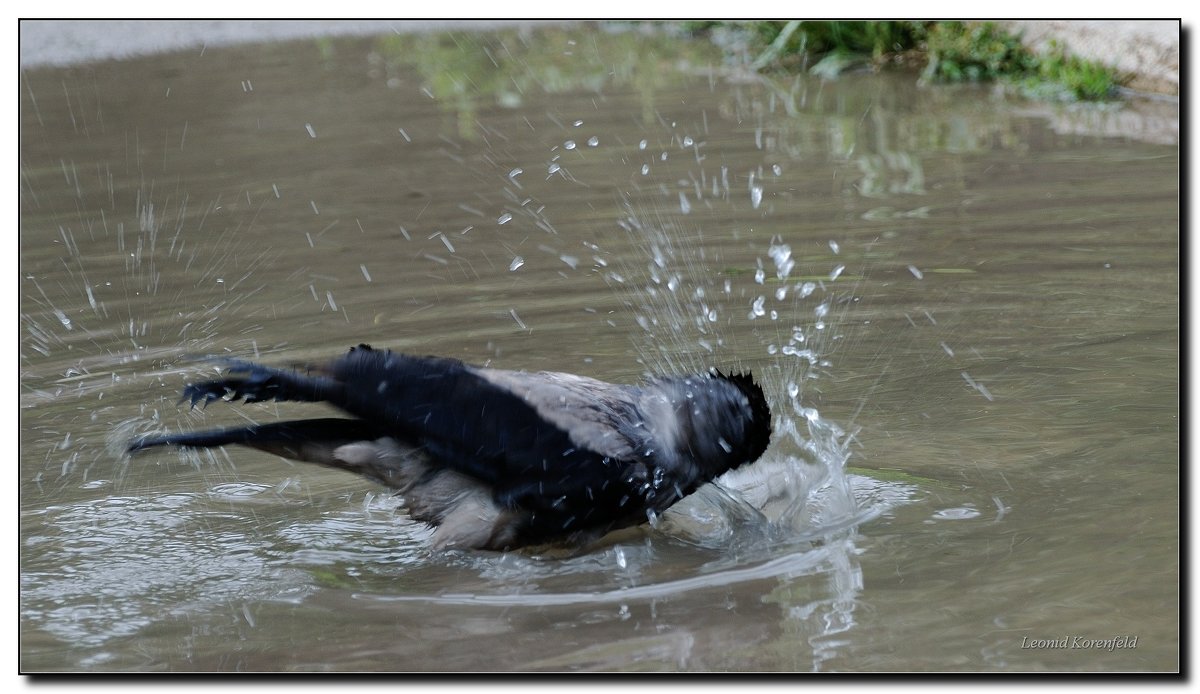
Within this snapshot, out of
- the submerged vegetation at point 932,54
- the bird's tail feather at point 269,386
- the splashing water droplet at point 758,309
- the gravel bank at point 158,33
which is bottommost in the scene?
the bird's tail feather at point 269,386

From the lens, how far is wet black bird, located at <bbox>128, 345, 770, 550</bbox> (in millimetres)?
3920

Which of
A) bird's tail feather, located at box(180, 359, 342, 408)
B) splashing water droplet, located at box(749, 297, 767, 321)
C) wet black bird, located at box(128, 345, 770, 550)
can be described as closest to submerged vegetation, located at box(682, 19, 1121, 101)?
splashing water droplet, located at box(749, 297, 767, 321)

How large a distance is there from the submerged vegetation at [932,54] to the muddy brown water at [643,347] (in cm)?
41

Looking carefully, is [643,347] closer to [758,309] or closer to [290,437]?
[758,309]

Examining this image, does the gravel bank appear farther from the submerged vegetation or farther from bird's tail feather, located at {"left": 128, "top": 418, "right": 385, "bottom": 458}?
bird's tail feather, located at {"left": 128, "top": 418, "right": 385, "bottom": 458}

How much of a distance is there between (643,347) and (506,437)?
7.19ft

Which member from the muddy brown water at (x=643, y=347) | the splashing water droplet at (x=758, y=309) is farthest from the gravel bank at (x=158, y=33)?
the splashing water droplet at (x=758, y=309)

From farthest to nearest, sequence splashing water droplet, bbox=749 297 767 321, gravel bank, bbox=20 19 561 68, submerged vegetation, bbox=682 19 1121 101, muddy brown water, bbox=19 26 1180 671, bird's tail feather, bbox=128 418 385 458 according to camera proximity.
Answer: gravel bank, bbox=20 19 561 68, submerged vegetation, bbox=682 19 1121 101, splashing water droplet, bbox=749 297 767 321, bird's tail feather, bbox=128 418 385 458, muddy brown water, bbox=19 26 1180 671

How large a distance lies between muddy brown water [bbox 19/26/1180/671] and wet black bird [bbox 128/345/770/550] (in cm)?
21

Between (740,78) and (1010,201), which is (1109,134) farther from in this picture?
(740,78)

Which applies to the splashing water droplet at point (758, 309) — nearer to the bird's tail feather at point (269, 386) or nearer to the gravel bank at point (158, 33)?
the bird's tail feather at point (269, 386)

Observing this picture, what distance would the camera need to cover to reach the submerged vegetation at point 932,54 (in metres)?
10.6

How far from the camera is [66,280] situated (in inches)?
283

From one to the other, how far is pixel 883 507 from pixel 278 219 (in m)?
4.76
